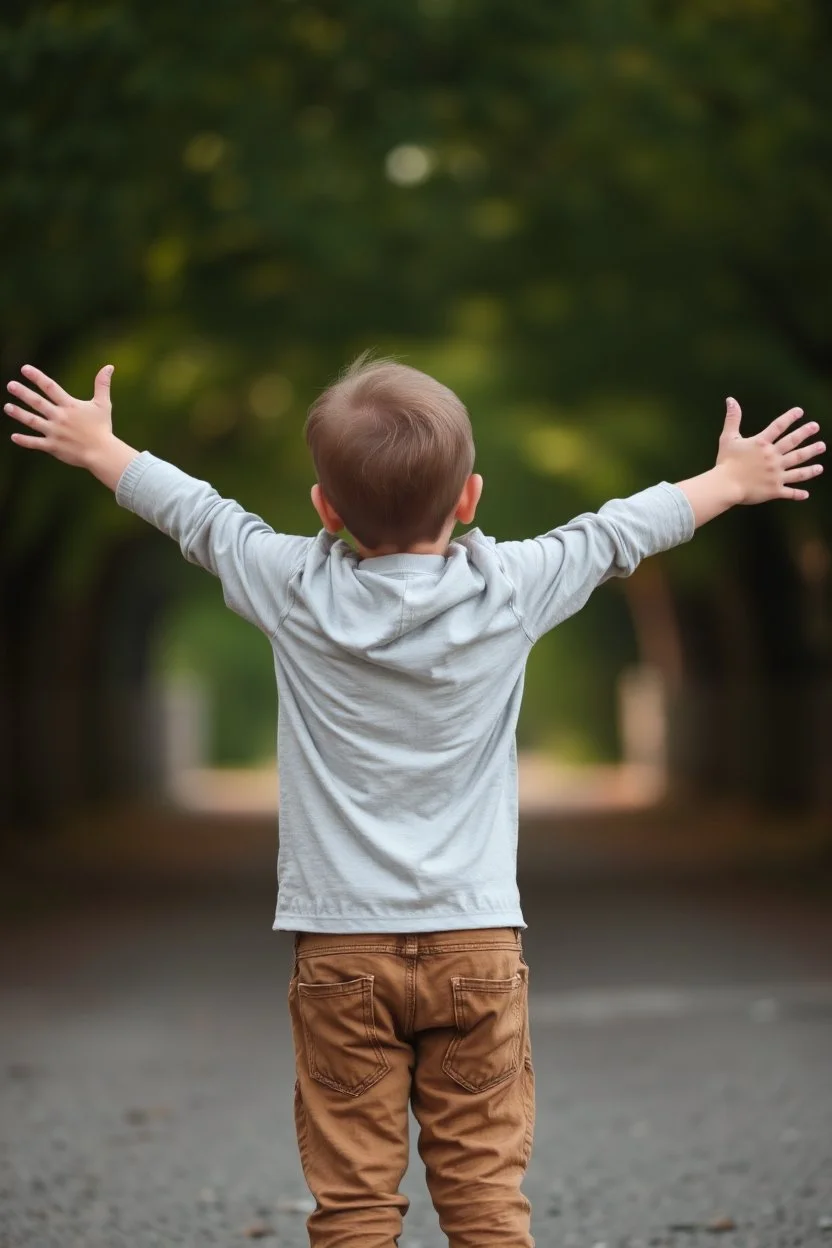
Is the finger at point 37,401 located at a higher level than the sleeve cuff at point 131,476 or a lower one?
higher

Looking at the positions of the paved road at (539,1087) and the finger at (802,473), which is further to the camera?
the paved road at (539,1087)

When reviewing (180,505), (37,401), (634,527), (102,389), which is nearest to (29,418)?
(37,401)

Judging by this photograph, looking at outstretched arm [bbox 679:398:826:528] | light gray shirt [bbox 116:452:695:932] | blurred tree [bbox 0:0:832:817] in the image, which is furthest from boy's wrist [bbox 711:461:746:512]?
blurred tree [bbox 0:0:832:817]

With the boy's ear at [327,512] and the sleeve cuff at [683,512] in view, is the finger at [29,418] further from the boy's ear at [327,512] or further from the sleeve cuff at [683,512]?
the sleeve cuff at [683,512]

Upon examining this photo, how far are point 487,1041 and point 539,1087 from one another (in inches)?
147

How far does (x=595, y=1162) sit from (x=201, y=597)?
111 ft

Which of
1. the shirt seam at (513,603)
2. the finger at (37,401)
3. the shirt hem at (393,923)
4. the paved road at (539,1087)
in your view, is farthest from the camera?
the paved road at (539,1087)

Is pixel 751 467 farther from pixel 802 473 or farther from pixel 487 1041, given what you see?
pixel 487 1041

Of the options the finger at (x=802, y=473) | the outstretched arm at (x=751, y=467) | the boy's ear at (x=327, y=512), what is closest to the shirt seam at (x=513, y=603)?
the boy's ear at (x=327, y=512)

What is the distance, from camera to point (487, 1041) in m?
3.09

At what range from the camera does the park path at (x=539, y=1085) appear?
4.87 m

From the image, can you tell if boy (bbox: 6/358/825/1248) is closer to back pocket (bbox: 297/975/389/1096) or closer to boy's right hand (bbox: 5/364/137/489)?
back pocket (bbox: 297/975/389/1096)

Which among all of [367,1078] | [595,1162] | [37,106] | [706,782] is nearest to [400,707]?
[367,1078]

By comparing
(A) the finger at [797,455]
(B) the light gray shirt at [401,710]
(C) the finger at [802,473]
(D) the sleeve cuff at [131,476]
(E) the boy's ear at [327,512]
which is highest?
(A) the finger at [797,455]
